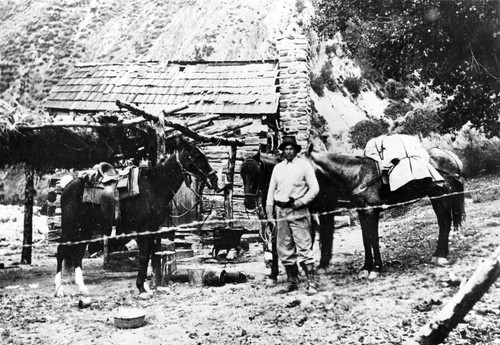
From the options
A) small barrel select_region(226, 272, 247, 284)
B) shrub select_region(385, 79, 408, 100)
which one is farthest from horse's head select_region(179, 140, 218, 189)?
shrub select_region(385, 79, 408, 100)

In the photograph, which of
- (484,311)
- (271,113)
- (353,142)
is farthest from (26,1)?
(484,311)

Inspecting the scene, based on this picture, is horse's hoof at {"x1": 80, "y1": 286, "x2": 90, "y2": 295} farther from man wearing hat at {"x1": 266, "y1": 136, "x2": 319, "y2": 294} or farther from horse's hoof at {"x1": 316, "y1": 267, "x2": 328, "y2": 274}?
horse's hoof at {"x1": 316, "y1": 267, "x2": 328, "y2": 274}

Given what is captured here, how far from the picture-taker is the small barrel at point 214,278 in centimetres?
791

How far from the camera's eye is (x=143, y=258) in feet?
24.4

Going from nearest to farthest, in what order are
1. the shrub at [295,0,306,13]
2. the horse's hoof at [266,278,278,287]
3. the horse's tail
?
the horse's hoof at [266,278,278,287] < the horse's tail < the shrub at [295,0,306,13]

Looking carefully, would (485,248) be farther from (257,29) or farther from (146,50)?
(146,50)

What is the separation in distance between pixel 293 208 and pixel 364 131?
51.3 feet

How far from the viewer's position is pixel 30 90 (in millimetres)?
28703

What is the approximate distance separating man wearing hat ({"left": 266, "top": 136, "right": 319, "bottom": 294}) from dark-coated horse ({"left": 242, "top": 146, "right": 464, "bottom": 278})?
0.72 metres

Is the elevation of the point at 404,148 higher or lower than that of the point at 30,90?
lower

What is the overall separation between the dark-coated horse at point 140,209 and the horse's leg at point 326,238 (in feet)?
6.84

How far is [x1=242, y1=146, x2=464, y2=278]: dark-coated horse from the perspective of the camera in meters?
7.27

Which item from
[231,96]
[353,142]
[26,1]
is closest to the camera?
[231,96]

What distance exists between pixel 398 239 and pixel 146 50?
75.7 ft
